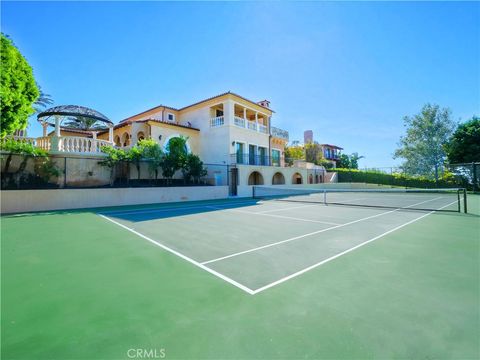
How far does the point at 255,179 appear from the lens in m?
28.5

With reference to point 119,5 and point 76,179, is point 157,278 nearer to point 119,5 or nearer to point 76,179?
point 119,5

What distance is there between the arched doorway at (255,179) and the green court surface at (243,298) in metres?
20.1

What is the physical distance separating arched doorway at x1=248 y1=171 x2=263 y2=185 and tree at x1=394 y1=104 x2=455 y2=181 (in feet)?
84.7

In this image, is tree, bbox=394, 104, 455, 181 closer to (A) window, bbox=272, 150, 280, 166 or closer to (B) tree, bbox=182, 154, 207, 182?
(A) window, bbox=272, 150, 280, 166

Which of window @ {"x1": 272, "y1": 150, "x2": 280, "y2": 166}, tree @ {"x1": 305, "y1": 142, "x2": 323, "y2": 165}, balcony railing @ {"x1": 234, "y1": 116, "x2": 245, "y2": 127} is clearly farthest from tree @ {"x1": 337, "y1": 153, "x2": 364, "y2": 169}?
balcony railing @ {"x1": 234, "y1": 116, "x2": 245, "y2": 127}

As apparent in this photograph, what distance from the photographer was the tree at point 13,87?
22.7 feet

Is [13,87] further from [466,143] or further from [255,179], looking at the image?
[466,143]

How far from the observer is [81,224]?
8.78 metres

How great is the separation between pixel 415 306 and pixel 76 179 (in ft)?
60.9

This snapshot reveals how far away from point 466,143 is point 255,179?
91.5 ft

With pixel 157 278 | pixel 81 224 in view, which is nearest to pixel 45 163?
pixel 81 224

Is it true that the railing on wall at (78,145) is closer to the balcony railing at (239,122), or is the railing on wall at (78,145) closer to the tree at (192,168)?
the tree at (192,168)

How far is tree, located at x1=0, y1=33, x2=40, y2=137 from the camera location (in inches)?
273

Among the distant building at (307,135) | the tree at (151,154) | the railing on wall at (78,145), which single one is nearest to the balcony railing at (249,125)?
the tree at (151,154)
